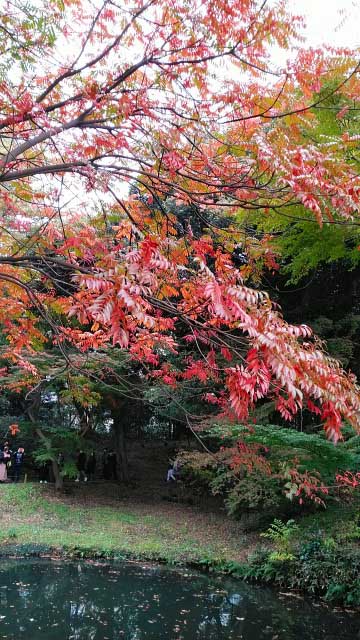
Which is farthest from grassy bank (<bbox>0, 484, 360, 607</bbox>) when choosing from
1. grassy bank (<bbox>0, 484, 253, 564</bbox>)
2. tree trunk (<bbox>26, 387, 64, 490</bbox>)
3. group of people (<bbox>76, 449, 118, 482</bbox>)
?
group of people (<bbox>76, 449, 118, 482</bbox>)

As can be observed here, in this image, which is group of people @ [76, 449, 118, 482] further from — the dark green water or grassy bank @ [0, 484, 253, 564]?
the dark green water

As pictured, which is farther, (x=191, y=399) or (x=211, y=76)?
(x=191, y=399)

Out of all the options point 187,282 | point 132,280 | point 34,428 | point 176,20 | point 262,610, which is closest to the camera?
point 132,280

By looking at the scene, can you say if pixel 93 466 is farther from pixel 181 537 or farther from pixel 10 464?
pixel 181 537

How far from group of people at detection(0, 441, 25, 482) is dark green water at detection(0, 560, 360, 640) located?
21.6 ft

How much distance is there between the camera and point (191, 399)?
13914 mm

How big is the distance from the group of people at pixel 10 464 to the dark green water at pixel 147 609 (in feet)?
21.6

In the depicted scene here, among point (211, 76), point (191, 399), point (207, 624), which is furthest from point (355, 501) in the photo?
point (211, 76)

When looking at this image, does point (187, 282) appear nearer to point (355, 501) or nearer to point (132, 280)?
point (132, 280)

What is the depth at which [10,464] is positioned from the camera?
17.0 metres

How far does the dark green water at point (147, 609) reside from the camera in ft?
21.6

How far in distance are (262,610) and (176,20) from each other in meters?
7.53

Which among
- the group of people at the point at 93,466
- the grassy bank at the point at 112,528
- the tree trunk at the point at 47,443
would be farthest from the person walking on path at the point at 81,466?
A: the tree trunk at the point at 47,443

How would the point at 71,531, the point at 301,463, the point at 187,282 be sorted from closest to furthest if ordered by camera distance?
1. the point at 187,282
2. the point at 301,463
3. the point at 71,531
